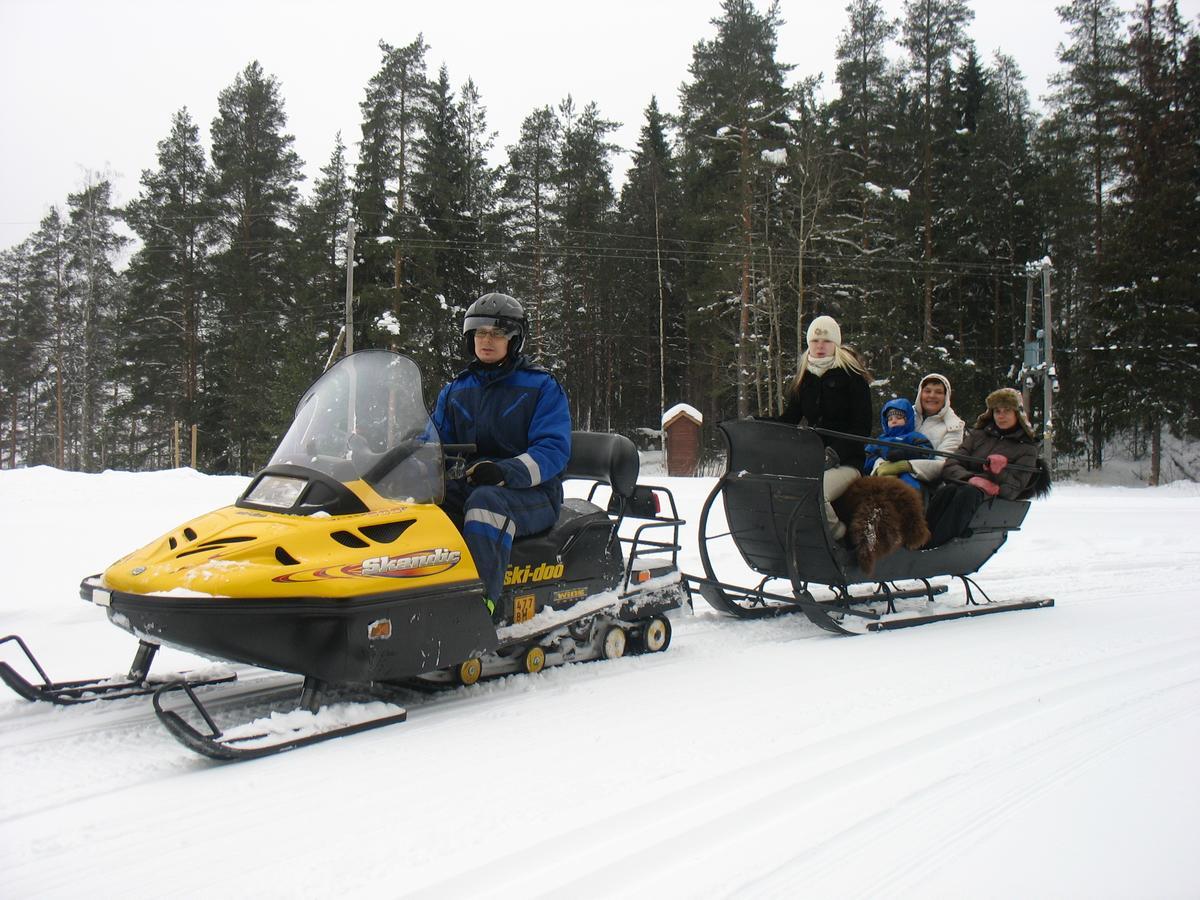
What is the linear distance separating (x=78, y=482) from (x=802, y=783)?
11.8 meters

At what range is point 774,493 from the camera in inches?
221

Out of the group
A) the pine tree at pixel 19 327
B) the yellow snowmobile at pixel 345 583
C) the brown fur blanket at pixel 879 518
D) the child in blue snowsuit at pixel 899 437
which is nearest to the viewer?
the yellow snowmobile at pixel 345 583

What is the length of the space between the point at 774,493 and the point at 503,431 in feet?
6.95

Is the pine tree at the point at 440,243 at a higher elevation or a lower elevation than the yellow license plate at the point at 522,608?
higher

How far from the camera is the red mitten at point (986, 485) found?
614 centimetres

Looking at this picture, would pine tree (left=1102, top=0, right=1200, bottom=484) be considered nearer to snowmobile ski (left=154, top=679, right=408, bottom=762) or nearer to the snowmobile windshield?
the snowmobile windshield

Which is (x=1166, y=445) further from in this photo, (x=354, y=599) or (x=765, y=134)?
(x=354, y=599)

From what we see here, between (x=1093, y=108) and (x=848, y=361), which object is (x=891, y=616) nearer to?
(x=848, y=361)

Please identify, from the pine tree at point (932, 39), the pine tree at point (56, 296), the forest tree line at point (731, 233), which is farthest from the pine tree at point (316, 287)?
the pine tree at point (932, 39)

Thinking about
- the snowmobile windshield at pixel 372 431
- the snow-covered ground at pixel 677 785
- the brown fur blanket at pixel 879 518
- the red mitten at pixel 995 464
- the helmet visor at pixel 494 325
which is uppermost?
the helmet visor at pixel 494 325

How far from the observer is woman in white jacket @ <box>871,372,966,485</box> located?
21.2 ft

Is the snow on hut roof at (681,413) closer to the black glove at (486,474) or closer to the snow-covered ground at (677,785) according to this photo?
the snow-covered ground at (677,785)

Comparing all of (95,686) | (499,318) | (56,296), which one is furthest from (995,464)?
(56,296)

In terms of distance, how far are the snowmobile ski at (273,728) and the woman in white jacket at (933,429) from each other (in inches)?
172
